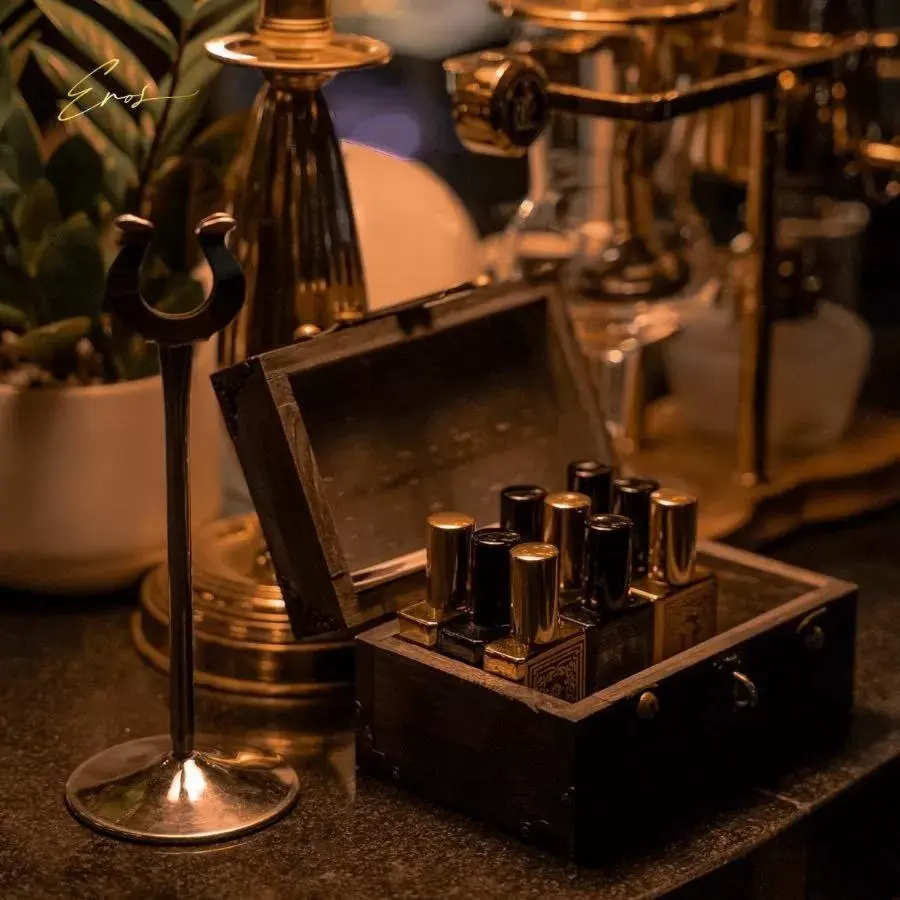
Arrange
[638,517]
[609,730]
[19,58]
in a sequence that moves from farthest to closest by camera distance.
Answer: [19,58] → [638,517] → [609,730]

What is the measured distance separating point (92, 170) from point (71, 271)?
0.17ft

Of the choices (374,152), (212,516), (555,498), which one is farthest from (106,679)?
(374,152)

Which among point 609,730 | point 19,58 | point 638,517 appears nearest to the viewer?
point 609,730

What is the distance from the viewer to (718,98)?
1011mm

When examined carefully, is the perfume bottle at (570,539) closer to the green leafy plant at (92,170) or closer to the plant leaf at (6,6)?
the green leafy plant at (92,170)

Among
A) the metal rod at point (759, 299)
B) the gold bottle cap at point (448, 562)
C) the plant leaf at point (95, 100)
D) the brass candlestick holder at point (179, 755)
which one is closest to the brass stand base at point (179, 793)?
the brass candlestick holder at point (179, 755)

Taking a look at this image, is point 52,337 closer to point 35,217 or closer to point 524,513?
point 35,217

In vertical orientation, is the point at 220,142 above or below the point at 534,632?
above

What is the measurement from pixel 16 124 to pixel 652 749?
1.43ft

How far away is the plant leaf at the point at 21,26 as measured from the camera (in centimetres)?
96

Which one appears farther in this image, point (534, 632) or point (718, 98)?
point (718, 98)

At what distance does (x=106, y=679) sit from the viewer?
939mm

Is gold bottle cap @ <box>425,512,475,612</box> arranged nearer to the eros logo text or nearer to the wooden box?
the wooden box

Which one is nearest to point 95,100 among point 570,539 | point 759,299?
point 570,539
